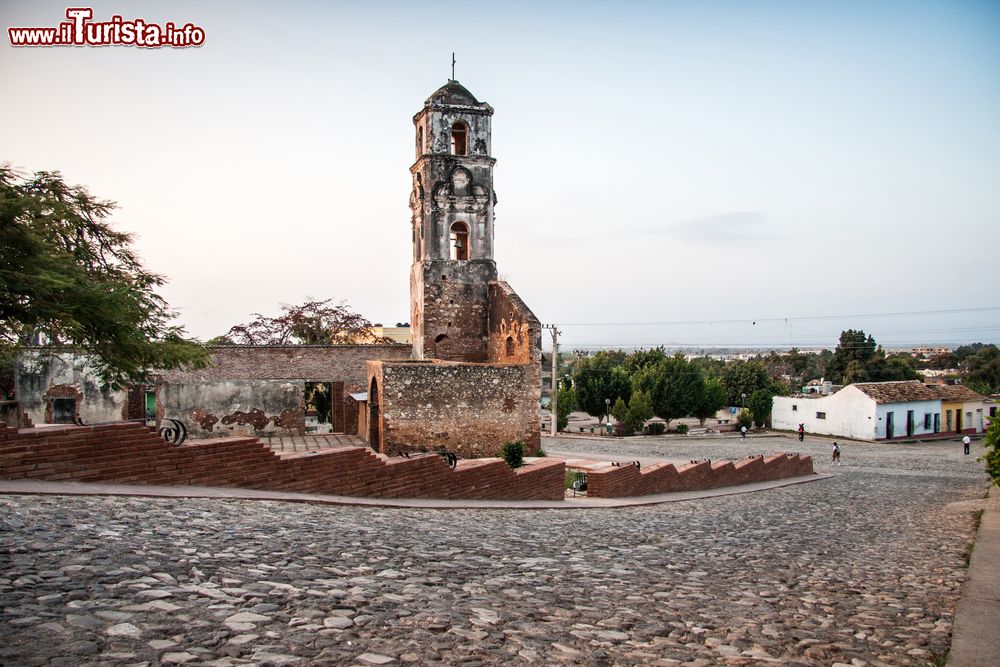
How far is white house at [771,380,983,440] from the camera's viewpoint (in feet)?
150

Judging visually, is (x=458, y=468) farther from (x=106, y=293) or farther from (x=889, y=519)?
(x=889, y=519)

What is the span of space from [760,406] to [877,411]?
8.43 m

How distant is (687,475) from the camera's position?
18312mm

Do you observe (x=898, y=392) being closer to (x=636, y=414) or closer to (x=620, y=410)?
(x=636, y=414)

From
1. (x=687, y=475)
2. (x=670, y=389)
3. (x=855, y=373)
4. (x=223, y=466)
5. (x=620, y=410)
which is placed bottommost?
(x=620, y=410)

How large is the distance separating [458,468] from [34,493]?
6.28 metres

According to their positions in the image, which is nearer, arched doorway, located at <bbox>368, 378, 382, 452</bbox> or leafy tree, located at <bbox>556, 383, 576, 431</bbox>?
arched doorway, located at <bbox>368, 378, 382, 452</bbox>

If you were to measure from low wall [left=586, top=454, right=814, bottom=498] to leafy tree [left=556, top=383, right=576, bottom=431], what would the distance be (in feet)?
79.8

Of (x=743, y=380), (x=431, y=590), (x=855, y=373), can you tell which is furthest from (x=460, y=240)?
(x=855, y=373)

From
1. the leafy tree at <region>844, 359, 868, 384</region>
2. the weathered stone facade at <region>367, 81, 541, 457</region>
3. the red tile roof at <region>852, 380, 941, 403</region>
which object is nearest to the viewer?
the weathered stone facade at <region>367, 81, 541, 457</region>

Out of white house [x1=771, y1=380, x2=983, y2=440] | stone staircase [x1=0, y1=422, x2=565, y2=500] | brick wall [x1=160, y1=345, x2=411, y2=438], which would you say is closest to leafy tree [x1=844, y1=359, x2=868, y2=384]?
white house [x1=771, y1=380, x2=983, y2=440]

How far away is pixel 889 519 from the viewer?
43.7ft

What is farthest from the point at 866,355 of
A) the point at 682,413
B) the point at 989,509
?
the point at 989,509

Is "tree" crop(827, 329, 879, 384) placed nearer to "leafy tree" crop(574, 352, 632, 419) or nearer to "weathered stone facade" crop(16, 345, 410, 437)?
"leafy tree" crop(574, 352, 632, 419)
